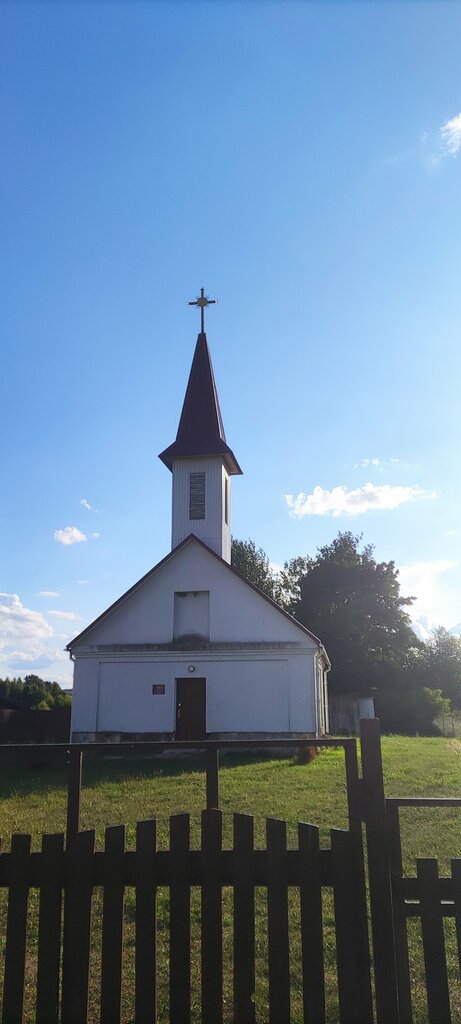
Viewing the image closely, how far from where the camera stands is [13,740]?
26.6m

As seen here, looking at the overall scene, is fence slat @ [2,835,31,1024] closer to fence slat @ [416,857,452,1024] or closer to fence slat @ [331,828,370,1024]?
fence slat @ [331,828,370,1024]

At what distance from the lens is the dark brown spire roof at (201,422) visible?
24.9 meters

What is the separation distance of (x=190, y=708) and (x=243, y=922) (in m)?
18.3

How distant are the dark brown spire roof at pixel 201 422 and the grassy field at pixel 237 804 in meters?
10.5

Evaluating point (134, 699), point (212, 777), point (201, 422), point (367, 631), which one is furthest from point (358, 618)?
point (212, 777)

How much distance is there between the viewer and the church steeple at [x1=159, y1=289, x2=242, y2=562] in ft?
79.2

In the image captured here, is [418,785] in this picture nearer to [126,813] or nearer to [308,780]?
[308,780]

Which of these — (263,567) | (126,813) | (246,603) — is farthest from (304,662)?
(263,567)

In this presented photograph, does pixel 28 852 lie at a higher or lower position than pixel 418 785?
higher

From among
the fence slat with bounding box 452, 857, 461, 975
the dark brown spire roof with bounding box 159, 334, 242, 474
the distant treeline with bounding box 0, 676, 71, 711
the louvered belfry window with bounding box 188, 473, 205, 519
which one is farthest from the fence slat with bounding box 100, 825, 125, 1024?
the distant treeline with bounding box 0, 676, 71, 711

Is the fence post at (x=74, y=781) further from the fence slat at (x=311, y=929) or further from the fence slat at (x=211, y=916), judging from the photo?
the fence slat at (x=311, y=929)

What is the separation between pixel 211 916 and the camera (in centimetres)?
337

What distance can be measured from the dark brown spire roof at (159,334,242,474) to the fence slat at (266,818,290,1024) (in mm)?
21491

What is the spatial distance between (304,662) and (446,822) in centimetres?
1172
